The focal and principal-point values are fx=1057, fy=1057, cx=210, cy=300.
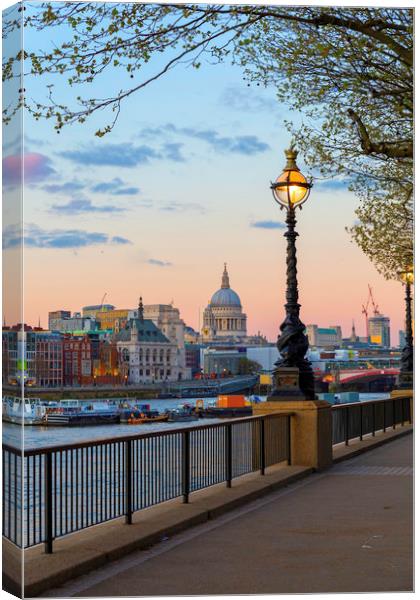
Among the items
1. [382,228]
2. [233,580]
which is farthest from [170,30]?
[382,228]

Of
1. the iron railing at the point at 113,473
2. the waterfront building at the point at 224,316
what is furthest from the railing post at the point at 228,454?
the waterfront building at the point at 224,316

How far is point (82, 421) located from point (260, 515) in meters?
14.8

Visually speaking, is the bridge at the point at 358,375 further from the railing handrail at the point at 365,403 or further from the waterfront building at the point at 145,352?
the waterfront building at the point at 145,352

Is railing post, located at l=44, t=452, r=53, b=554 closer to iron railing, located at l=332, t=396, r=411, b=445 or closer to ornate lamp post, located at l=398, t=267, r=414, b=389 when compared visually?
ornate lamp post, located at l=398, t=267, r=414, b=389

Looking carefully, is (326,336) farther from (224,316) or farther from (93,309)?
(93,309)

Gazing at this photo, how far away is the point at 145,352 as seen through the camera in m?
15.5

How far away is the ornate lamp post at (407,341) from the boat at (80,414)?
5603mm

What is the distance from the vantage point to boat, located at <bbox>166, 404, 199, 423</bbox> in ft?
62.4

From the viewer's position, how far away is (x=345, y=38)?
11.1 metres

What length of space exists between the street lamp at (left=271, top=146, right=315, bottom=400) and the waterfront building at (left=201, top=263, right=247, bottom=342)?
2.10m

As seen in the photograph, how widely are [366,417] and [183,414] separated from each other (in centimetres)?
472

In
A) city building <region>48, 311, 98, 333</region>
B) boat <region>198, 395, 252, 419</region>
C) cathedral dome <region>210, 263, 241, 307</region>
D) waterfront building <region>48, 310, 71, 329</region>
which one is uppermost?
cathedral dome <region>210, 263, 241, 307</region>

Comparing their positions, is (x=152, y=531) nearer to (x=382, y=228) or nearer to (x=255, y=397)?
(x=255, y=397)

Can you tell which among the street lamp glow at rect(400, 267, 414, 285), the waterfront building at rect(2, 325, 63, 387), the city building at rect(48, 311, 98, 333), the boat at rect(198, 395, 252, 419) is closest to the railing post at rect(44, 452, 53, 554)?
the waterfront building at rect(2, 325, 63, 387)
